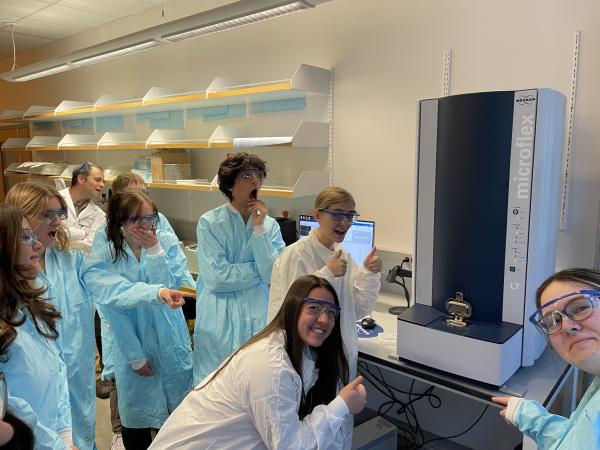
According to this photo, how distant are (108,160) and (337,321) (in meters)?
3.91

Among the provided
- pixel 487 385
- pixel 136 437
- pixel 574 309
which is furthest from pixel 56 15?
pixel 574 309

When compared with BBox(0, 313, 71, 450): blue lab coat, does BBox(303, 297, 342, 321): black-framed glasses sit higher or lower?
higher

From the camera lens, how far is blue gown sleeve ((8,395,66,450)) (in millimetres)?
950

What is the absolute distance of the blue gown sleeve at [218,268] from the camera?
193 centimetres

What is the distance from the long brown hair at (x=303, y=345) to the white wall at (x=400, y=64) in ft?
3.77

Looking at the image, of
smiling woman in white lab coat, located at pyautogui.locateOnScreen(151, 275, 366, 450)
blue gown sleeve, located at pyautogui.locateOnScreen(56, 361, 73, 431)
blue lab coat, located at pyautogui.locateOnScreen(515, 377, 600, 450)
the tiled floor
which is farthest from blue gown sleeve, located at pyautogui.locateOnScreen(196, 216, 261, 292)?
the tiled floor

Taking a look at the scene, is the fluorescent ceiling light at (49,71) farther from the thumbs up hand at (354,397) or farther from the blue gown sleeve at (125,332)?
the thumbs up hand at (354,397)

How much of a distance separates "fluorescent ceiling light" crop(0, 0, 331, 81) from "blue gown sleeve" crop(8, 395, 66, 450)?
1.80m

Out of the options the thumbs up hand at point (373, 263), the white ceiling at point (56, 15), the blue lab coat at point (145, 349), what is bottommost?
the blue lab coat at point (145, 349)

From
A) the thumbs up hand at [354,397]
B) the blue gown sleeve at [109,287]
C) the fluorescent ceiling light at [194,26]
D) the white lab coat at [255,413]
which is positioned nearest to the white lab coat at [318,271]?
the thumbs up hand at [354,397]

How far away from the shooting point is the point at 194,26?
241 centimetres

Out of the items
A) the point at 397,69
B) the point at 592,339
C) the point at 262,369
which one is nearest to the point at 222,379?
the point at 262,369

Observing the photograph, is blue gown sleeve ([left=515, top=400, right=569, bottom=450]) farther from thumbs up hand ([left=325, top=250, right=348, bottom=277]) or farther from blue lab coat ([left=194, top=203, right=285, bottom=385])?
blue lab coat ([left=194, top=203, right=285, bottom=385])

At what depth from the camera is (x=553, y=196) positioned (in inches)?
64.7
